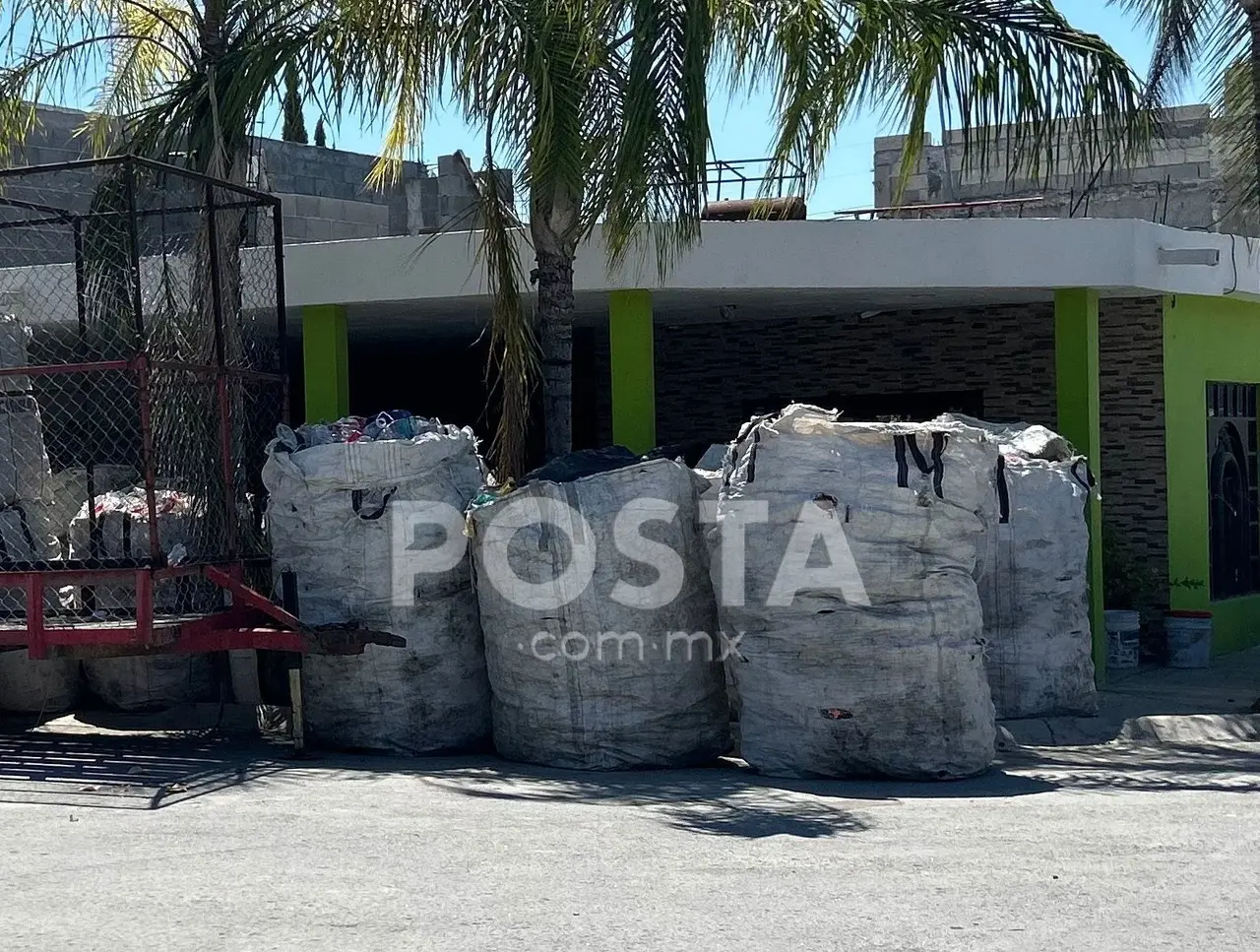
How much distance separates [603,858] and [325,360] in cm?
713

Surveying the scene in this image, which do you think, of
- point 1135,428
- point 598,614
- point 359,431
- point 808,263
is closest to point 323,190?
point 808,263

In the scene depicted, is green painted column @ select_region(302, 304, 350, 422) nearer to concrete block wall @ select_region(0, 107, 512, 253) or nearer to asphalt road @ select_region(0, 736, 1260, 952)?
asphalt road @ select_region(0, 736, 1260, 952)

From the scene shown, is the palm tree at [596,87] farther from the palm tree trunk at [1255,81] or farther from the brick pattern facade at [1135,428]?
the brick pattern facade at [1135,428]

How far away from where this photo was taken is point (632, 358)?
1202 centimetres

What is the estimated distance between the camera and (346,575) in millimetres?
8742

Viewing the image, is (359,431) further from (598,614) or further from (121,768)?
(121,768)

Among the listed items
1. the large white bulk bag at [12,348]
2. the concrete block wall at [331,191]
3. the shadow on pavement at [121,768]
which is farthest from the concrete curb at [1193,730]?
the concrete block wall at [331,191]

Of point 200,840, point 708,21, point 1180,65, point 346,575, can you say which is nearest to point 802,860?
point 200,840

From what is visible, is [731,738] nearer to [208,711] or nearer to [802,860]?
[802,860]

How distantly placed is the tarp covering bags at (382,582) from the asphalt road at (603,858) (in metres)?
0.31

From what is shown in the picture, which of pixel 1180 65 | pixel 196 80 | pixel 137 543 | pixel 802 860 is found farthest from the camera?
pixel 1180 65

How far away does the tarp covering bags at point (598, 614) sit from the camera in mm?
8336

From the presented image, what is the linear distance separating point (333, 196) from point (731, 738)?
13.2 meters

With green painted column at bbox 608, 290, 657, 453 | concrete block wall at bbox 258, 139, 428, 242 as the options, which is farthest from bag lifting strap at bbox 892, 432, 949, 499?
concrete block wall at bbox 258, 139, 428, 242
